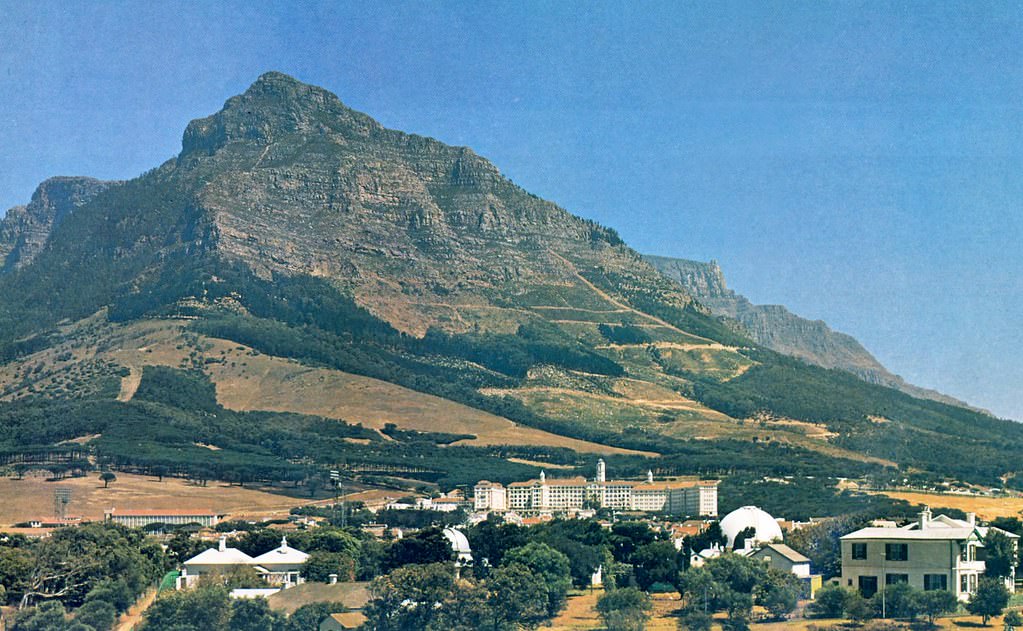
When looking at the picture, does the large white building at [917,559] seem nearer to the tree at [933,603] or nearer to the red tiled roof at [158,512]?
the tree at [933,603]

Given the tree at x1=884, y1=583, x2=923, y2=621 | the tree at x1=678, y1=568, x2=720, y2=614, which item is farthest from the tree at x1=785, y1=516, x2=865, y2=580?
the tree at x1=884, y1=583, x2=923, y2=621

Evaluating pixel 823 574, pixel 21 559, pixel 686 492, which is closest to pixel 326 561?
pixel 21 559

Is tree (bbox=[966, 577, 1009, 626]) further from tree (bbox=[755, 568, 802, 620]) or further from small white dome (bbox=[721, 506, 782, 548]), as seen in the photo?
small white dome (bbox=[721, 506, 782, 548])

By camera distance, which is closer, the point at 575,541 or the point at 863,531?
the point at 863,531

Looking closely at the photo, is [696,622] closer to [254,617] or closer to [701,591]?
[701,591]

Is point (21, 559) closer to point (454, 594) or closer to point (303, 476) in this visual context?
point (454, 594)

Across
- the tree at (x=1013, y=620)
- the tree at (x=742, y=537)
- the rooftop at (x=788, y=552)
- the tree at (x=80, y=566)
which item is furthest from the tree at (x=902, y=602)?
the tree at (x=80, y=566)
